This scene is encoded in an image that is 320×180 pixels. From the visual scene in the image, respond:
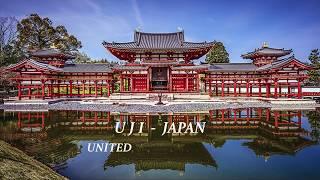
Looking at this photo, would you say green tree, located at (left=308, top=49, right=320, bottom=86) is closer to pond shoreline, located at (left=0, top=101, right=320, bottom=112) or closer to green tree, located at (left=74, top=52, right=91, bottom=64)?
pond shoreline, located at (left=0, top=101, right=320, bottom=112)

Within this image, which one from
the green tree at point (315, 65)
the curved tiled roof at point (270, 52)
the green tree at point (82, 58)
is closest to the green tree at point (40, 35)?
the green tree at point (82, 58)

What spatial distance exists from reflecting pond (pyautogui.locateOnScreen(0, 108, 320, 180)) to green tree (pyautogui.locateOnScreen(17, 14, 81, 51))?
4839 cm

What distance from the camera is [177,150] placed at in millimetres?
9688

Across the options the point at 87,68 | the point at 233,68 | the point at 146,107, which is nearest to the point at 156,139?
the point at 146,107

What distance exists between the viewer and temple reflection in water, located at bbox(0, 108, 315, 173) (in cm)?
857

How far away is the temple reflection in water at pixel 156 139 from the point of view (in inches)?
337

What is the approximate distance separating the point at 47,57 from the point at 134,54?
1459cm

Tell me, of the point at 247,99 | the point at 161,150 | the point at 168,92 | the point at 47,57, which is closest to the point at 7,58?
the point at 47,57

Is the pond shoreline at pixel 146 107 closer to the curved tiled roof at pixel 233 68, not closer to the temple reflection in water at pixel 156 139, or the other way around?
the temple reflection in water at pixel 156 139

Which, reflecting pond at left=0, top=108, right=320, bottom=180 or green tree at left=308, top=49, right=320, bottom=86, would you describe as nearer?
reflecting pond at left=0, top=108, right=320, bottom=180

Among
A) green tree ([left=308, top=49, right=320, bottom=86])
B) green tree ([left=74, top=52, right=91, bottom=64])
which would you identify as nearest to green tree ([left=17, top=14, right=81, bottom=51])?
green tree ([left=74, top=52, right=91, bottom=64])

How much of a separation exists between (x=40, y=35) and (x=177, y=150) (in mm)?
60599

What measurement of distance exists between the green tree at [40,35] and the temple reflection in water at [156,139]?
47.2 m

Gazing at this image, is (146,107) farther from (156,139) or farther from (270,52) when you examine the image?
(270,52)
